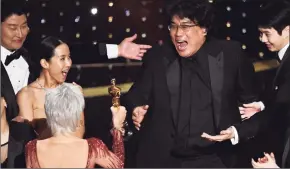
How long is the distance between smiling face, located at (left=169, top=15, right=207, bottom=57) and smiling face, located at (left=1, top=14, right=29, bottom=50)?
3.74 feet

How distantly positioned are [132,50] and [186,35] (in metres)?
0.48

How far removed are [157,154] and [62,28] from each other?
60.1 inches

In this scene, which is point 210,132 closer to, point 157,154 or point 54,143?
point 157,154

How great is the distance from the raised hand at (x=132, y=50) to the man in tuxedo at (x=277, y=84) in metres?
0.88

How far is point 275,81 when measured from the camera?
15.0 ft

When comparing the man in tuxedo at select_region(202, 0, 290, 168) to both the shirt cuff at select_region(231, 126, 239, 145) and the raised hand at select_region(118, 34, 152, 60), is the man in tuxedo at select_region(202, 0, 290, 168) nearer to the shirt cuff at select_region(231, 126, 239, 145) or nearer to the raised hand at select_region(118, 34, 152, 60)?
the shirt cuff at select_region(231, 126, 239, 145)

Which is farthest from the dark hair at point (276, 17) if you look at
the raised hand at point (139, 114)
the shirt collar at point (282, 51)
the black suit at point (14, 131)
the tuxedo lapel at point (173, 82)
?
the black suit at point (14, 131)

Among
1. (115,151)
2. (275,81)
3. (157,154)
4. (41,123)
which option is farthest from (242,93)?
(41,123)

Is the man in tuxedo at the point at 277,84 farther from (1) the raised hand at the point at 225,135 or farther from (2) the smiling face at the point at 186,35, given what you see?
(2) the smiling face at the point at 186,35

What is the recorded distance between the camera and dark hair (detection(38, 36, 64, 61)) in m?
4.66

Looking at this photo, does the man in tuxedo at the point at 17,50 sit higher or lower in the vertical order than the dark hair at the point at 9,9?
lower

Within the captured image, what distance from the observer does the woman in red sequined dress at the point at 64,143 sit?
3533 millimetres

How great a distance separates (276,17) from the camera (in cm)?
461

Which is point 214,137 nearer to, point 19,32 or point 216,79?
point 216,79
